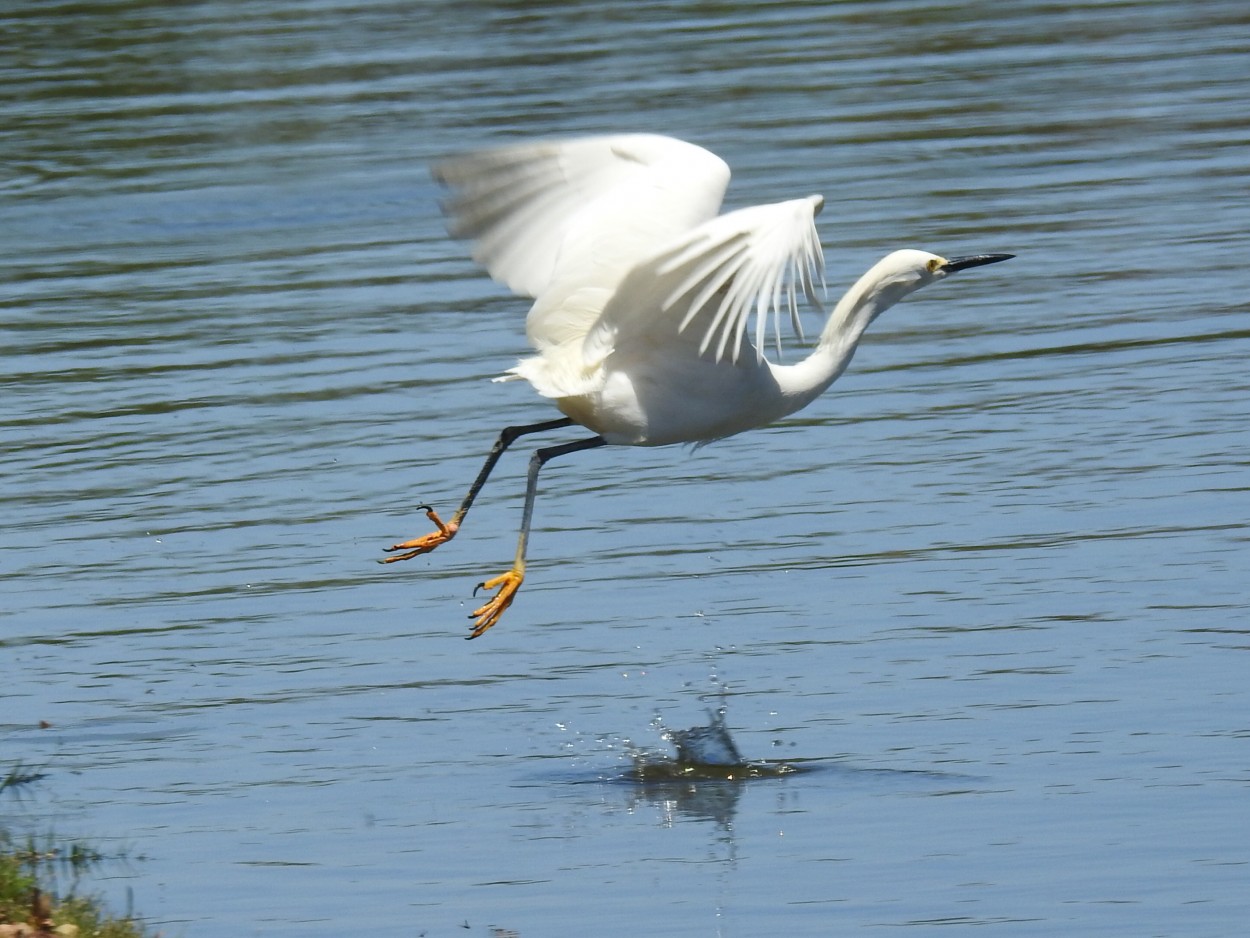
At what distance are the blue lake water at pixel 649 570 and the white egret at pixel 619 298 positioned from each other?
781mm

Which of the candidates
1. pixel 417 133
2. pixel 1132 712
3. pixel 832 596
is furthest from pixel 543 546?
pixel 417 133

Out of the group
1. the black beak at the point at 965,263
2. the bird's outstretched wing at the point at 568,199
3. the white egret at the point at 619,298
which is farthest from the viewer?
the black beak at the point at 965,263

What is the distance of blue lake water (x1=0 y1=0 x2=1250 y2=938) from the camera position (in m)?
6.79

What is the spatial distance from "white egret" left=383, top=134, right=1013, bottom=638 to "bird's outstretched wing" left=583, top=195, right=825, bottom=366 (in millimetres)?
11

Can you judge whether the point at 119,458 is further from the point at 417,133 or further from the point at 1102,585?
the point at 417,133

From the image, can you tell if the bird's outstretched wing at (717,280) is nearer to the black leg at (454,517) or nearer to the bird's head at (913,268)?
the black leg at (454,517)

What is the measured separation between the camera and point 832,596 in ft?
29.8

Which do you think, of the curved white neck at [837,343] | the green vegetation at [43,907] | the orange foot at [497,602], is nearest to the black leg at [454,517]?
the orange foot at [497,602]

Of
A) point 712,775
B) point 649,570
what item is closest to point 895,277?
point 649,570

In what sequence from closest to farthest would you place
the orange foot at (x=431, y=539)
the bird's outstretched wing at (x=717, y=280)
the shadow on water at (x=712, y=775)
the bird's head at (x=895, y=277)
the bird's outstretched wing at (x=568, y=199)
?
the bird's outstretched wing at (x=717, y=280)
the shadow on water at (x=712, y=775)
the bird's outstretched wing at (x=568, y=199)
the orange foot at (x=431, y=539)
the bird's head at (x=895, y=277)

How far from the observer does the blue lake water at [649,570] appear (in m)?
6.79

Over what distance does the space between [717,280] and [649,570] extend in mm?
2527

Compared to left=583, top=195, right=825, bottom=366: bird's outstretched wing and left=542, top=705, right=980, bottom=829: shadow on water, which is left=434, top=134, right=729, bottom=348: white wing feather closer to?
left=583, top=195, right=825, bottom=366: bird's outstretched wing

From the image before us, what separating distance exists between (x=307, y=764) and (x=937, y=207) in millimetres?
9366
